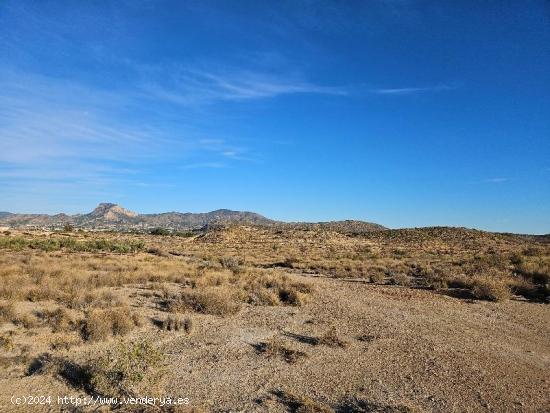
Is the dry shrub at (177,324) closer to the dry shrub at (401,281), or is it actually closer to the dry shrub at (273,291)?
the dry shrub at (273,291)

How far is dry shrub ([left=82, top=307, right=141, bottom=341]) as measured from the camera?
1189 centimetres

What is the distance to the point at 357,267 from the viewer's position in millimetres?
31797

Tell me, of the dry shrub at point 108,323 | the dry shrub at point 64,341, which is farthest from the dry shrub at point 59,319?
the dry shrub at point 64,341

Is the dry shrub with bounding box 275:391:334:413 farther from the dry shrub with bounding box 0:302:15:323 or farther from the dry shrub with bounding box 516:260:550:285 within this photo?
the dry shrub with bounding box 516:260:550:285

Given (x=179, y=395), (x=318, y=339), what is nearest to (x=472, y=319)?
(x=318, y=339)

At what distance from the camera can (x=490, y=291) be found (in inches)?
741

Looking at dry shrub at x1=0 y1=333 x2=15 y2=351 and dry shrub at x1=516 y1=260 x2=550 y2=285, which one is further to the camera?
dry shrub at x1=516 y1=260 x2=550 y2=285

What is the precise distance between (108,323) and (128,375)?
412 cm

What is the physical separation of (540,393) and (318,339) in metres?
5.37

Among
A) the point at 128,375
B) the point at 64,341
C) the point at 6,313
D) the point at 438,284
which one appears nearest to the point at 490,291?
the point at 438,284

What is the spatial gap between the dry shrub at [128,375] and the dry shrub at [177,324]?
12.0 feet

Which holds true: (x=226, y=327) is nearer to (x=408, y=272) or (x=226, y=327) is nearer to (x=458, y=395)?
(x=458, y=395)

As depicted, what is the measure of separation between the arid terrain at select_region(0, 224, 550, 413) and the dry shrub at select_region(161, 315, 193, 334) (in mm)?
51

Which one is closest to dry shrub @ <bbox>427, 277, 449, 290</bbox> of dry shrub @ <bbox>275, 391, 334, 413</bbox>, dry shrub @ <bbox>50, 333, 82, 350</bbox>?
dry shrub @ <bbox>275, 391, 334, 413</bbox>
